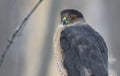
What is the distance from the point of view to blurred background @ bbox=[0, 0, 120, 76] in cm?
700

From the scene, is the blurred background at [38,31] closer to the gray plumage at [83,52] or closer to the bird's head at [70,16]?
the bird's head at [70,16]

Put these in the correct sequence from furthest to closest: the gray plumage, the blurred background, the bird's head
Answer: the blurred background → the bird's head → the gray plumage

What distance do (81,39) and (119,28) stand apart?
2832 millimetres

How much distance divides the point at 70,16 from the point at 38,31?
203cm

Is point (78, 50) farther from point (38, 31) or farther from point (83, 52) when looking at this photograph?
point (38, 31)

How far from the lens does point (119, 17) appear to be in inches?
308

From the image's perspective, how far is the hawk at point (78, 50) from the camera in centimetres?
478

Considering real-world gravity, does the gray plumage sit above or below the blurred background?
below

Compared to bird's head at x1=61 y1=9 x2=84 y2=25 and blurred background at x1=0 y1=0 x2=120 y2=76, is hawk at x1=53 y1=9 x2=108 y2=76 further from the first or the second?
blurred background at x1=0 y1=0 x2=120 y2=76

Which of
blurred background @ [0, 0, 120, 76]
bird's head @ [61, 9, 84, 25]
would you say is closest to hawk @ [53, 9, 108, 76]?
bird's head @ [61, 9, 84, 25]

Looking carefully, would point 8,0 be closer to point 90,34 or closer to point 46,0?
point 46,0

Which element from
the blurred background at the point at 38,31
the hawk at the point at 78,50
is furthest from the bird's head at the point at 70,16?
the blurred background at the point at 38,31

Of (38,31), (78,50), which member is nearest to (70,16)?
(78,50)

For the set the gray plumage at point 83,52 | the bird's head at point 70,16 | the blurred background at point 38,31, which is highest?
the blurred background at point 38,31
